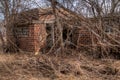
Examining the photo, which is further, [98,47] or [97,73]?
[98,47]

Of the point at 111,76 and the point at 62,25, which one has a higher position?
the point at 62,25

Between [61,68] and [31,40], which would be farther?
[31,40]

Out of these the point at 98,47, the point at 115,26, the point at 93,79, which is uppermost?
the point at 115,26

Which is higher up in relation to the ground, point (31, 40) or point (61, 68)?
point (31, 40)

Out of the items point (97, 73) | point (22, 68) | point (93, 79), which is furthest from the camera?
point (22, 68)

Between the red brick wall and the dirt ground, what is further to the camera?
the red brick wall

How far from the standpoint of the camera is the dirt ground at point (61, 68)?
9461 millimetres

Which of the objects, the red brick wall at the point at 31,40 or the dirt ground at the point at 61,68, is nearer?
the dirt ground at the point at 61,68

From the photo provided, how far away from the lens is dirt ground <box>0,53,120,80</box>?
9.46 m

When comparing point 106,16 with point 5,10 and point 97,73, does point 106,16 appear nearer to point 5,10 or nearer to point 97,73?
point 97,73

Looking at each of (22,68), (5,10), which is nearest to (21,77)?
(22,68)

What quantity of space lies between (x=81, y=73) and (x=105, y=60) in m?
1.99

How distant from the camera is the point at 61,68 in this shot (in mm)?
9922

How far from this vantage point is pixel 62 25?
998cm
